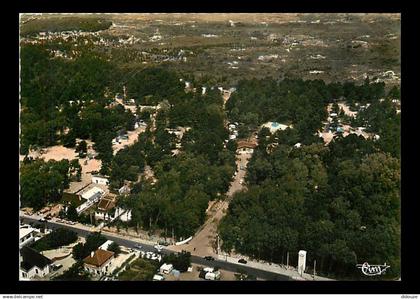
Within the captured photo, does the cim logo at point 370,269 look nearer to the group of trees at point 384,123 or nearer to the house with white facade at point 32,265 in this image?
the group of trees at point 384,123

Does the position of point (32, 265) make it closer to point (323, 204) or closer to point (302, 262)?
point (302, 262)

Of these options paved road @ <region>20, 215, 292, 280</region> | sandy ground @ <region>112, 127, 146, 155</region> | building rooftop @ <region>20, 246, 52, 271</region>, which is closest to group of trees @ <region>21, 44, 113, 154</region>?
sandy ground @ <region>112, 127, 146, 155</region>

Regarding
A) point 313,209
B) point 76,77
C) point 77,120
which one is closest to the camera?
point 313,209

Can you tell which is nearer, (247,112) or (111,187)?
(111,187)

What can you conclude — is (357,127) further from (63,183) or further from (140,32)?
(63,183)

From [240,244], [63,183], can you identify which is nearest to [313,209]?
[240,244]

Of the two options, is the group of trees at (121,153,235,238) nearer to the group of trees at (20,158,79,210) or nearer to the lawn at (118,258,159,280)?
the lawn at (118,258,159,280)
